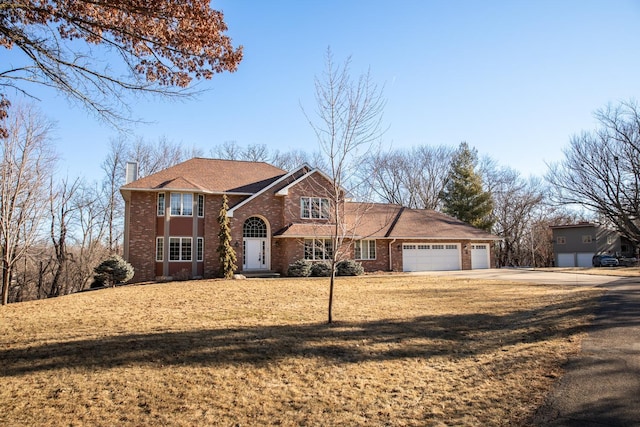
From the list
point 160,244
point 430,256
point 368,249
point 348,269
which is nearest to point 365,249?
point 368,249

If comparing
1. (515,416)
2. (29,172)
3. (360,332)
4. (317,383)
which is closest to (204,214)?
(29,172)

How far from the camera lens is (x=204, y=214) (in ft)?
81.8

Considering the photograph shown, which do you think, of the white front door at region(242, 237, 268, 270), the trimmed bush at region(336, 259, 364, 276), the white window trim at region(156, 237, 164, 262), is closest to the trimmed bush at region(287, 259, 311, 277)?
the trimmed bush at region(336, 259, 364, 276)

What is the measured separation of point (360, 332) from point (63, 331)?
266 inches

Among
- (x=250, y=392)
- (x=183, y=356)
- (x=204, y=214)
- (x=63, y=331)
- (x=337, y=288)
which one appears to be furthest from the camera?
(x=204, y=214)

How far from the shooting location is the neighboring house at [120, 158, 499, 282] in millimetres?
23422

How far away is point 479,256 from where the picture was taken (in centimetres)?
3091

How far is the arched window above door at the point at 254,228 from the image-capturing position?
1002 inches

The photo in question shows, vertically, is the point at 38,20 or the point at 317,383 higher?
the point at 38,20

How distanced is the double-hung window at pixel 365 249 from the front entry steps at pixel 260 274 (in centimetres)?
600

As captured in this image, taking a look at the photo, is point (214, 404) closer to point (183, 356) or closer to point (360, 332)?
point (183, 356)

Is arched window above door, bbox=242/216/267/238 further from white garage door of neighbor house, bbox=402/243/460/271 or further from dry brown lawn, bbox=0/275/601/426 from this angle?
dry brown lawn, bbox=0/275/601/426

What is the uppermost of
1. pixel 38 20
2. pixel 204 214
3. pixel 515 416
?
pixel 38 20

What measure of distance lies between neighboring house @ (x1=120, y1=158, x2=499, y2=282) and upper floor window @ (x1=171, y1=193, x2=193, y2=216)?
58 mm
